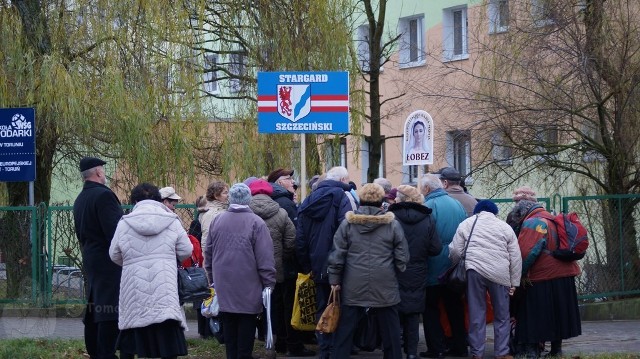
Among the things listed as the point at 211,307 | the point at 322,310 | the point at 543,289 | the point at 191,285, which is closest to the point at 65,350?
the point at 211,307

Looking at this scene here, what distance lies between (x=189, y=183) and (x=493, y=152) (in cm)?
550

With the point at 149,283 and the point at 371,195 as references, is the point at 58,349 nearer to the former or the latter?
the point at 149,283

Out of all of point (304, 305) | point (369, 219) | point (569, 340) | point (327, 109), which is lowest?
point (569, 340)

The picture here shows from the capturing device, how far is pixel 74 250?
676 inches

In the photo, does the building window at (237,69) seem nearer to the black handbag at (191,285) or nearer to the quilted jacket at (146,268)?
the black handbag at (191,285)

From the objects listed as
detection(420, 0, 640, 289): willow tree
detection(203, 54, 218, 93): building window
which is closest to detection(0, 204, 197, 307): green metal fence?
detection(203, 54, 218, 93): building window

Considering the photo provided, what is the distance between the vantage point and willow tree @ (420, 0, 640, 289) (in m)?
16.4

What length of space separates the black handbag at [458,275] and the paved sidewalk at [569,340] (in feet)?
3.84

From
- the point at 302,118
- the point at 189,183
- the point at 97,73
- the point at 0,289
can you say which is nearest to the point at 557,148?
the point at 302,118

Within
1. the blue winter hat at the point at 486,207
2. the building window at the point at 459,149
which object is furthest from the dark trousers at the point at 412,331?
the building window at the point at 459,149

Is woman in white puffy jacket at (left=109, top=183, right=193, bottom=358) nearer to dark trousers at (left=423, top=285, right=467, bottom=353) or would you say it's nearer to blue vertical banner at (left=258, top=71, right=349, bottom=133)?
dark trousers at (left=423, top=285, right=467, bottom=353)

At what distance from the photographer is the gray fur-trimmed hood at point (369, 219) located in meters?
10.9

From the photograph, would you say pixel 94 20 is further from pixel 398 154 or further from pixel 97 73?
pixel 398 154

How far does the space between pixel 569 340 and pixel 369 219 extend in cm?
427
